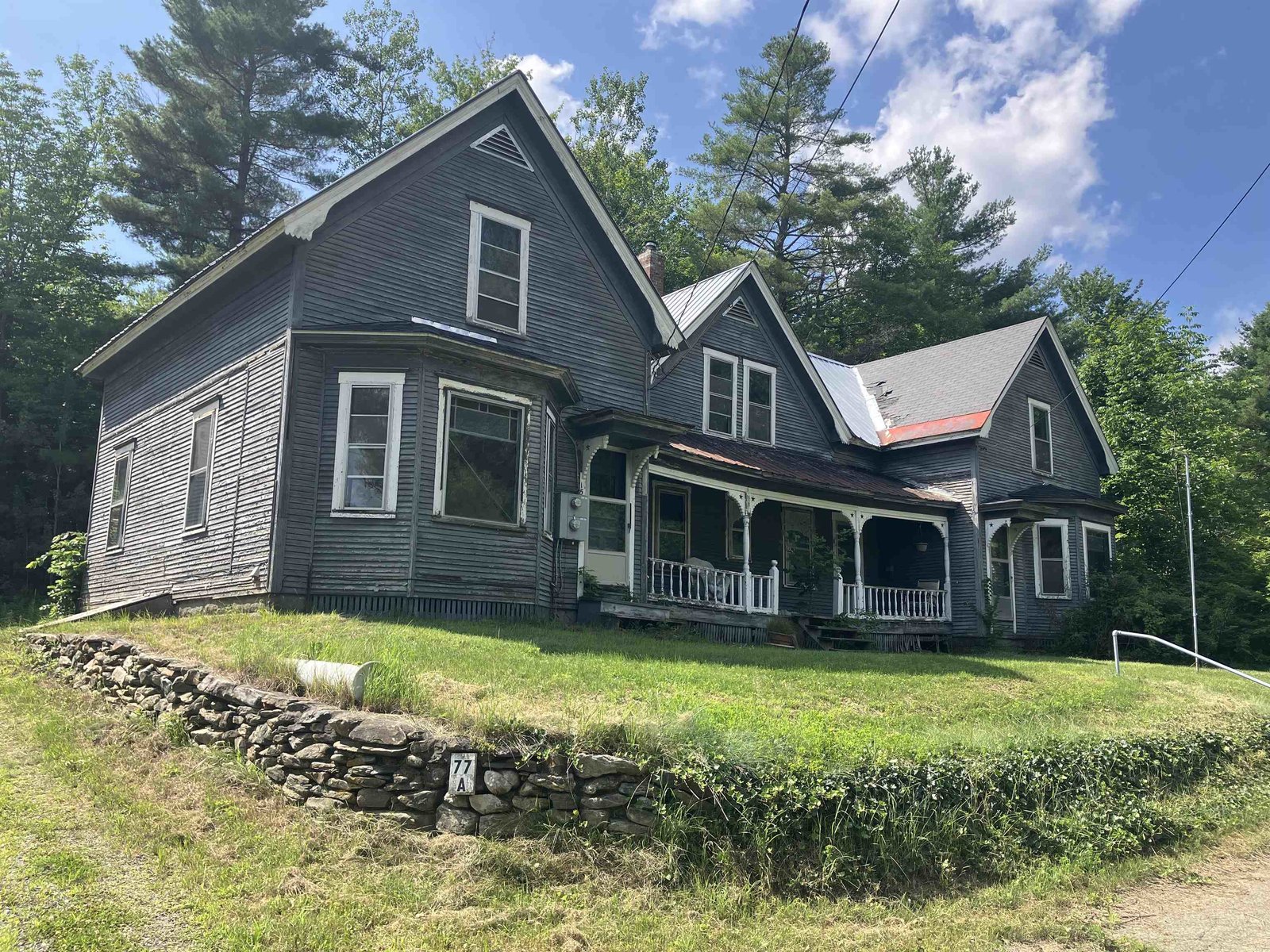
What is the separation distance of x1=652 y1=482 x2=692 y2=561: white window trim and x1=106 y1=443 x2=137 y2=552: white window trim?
374 inches

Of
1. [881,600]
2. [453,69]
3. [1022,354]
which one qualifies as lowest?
[881,600]

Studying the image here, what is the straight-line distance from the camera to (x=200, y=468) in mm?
15828

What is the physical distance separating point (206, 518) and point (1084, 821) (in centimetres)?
1221

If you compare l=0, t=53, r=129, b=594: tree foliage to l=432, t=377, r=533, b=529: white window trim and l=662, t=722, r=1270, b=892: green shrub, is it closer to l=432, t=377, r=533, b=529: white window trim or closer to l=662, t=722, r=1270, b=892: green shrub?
l=432, t=377, r=533, b=529: white window trim

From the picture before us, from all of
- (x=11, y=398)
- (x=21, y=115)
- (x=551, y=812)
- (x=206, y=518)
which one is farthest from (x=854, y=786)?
(x=21, y=115)

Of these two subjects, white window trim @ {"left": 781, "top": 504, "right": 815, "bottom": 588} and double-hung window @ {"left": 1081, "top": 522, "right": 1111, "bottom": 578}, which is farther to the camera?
double-hung window @ {"left": 1081, "top": 522, "right": 1111, "bottom": 578}

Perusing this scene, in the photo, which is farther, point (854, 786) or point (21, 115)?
point (21, 115)

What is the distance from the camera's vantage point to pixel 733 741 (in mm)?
7742

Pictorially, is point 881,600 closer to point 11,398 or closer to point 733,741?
point 733,741

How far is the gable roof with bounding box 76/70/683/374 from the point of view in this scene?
543 inches

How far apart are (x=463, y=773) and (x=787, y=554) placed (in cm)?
1507

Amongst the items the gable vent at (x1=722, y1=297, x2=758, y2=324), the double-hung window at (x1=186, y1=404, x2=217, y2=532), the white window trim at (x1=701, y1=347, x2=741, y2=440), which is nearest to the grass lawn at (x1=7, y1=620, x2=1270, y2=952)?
the double-hung window at (x1=186, y1=404, x2=217, y2=532)

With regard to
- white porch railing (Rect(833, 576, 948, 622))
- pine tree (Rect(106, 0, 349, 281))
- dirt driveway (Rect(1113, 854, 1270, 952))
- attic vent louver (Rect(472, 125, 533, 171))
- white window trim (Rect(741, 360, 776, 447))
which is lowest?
dirt driveway (Rect(1113, 854, 1270, 952))

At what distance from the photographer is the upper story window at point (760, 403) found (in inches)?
866
